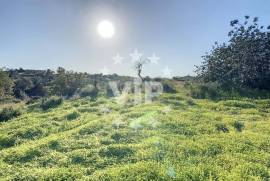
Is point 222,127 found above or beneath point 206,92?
beneath

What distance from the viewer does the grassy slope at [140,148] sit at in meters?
16.1

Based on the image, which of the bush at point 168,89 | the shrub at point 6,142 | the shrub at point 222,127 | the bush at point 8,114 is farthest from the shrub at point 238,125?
the bush at point 168,89

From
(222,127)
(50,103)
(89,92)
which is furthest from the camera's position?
(89,92)

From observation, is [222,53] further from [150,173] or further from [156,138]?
[150,173]

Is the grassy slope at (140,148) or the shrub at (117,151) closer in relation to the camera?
the grassy slope at (140,148)

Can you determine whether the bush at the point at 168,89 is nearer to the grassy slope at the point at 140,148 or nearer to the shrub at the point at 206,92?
the shrub at the point at 206,92

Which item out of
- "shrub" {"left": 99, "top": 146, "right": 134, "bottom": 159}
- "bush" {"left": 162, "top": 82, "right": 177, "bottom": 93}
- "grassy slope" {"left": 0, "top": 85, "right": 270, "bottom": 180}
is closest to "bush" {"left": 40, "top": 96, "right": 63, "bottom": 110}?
"grassy slope" {"left": 0, "top": 85, "right": 270, "bottom": 180}

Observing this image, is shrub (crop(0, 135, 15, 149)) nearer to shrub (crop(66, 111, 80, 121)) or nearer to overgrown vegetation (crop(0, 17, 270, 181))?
overgrown vegetation (crop(0, 17, 270, 181))

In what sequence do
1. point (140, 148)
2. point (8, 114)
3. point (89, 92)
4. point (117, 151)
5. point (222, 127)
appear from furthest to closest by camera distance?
point (89, 92) < point (8, 114) < point (222, 127) < point (140, 148) < point (117, 151)

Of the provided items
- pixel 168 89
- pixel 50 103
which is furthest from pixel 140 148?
pixel 168 89

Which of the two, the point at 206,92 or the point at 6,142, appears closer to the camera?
the point at 6,142

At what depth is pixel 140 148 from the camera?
64.8 feet

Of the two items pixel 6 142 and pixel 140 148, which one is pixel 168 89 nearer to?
pixel 6 142

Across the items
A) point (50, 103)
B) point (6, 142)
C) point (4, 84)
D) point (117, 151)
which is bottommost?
point (6, 142)
